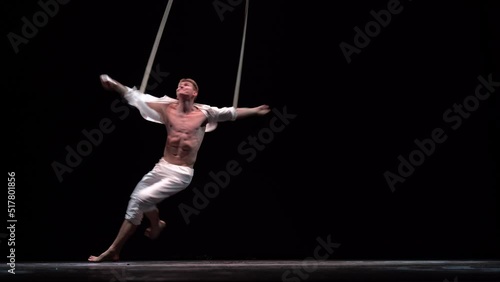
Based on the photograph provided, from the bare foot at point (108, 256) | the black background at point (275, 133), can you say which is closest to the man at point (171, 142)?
the bare foot at point (108, 256)

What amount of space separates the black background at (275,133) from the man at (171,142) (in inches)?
36.8

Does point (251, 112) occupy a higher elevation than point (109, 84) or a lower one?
lower

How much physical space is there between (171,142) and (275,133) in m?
1.29

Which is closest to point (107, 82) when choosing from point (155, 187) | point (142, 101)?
point (142, 101)

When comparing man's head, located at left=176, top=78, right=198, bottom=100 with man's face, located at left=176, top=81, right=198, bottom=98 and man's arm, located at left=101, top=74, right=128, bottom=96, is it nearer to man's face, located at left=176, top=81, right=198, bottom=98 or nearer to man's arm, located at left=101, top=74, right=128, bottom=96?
man's face, located at left=176, top=81, right=198, bottom=98

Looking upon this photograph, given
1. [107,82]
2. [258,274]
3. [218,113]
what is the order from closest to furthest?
[258,274] < [107,82] < [218,113]

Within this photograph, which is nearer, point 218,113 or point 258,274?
point 258,274

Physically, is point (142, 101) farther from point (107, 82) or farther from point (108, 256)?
point (108, 256)

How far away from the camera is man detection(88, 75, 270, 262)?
14.3ft

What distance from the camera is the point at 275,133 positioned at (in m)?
5.55

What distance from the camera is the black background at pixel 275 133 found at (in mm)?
5293

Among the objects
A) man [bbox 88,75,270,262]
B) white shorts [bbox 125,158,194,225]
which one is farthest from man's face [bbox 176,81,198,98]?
white shorts [bbox 125,158,194,225]

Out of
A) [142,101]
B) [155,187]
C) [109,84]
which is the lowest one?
[155,187]

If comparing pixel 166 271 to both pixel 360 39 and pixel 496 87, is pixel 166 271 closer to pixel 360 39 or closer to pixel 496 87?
pixel 360 39
